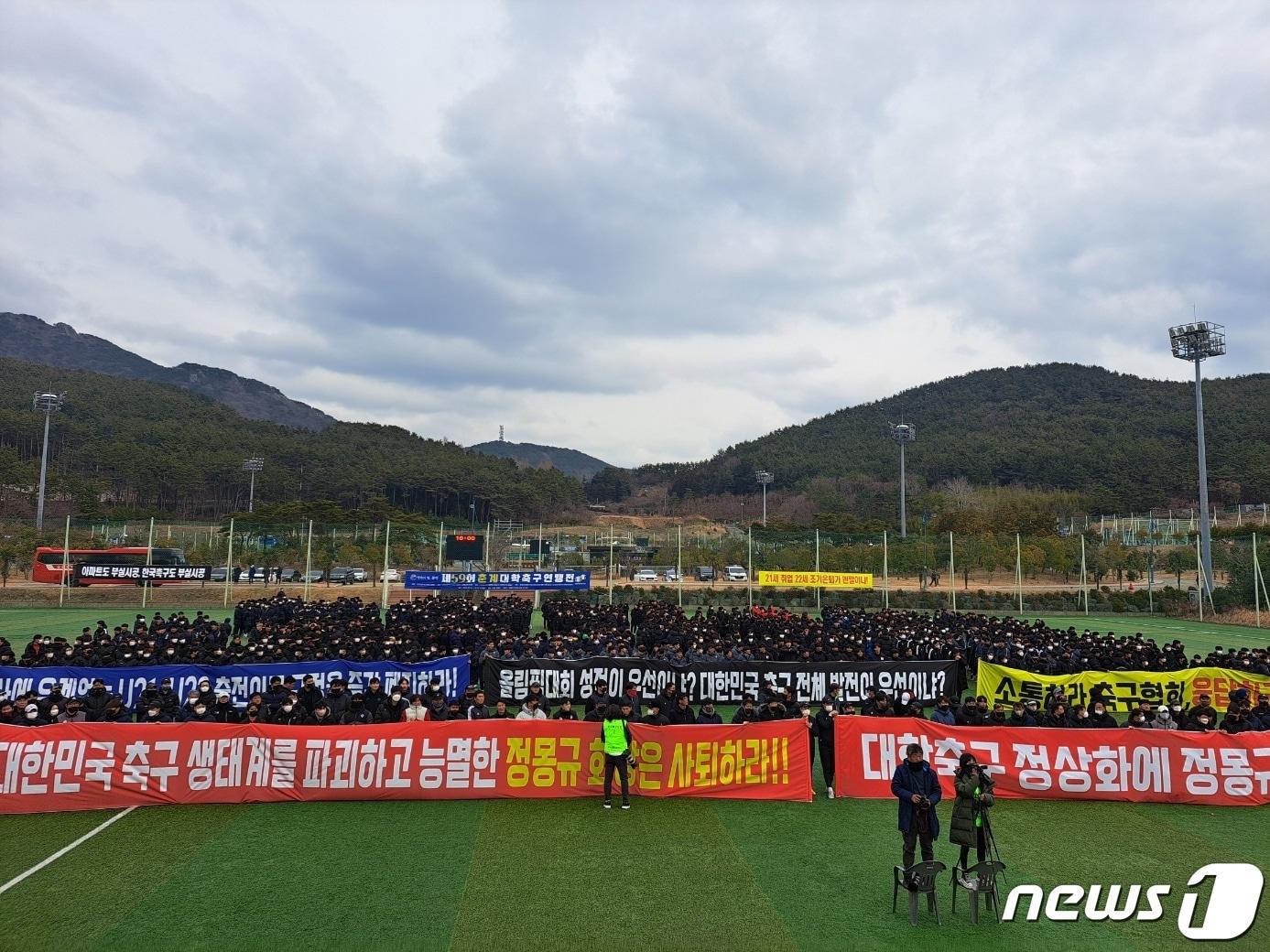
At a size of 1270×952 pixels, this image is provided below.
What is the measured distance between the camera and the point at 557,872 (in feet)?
27.0

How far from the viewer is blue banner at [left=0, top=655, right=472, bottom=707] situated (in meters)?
15.0

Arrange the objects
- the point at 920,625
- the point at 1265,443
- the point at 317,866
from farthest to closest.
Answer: the point at 1265,443, the point at 920,625, the point at 317,866

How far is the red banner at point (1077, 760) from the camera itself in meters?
10.7

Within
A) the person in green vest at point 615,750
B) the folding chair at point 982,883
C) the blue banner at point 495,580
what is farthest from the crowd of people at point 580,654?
the folding chair at point 982,883

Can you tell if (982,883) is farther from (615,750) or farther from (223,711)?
(223,711)

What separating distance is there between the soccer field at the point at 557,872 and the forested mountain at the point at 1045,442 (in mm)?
106398

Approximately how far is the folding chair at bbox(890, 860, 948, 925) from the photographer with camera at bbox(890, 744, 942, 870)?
256 mm

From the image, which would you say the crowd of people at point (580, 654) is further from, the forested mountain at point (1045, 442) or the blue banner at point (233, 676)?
the forested mountain at point (1045, 442)

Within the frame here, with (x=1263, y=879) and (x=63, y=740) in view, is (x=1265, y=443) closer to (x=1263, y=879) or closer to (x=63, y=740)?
(x=1263, y=879)

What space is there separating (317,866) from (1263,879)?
397 inches

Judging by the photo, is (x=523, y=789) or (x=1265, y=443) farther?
(x=1265, y=443)

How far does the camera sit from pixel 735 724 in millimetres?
10984

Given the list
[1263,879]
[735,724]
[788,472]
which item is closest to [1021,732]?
[1263,879]
